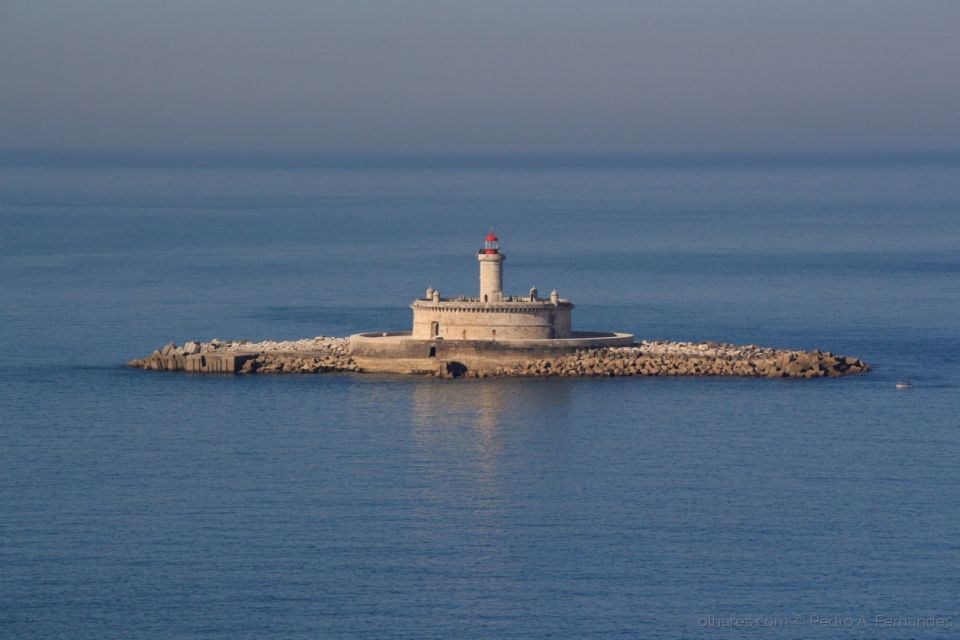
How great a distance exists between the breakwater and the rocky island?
0.03 meters

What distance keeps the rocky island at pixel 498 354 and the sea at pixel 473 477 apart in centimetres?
70

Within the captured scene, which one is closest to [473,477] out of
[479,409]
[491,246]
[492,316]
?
[479,409]

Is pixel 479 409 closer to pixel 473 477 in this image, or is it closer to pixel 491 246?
pixel 491 246

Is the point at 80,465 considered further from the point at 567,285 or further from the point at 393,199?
the point at 393,199

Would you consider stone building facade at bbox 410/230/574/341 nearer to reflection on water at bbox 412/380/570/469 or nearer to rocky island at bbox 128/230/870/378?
rocky island at bbox 128/230/870/378

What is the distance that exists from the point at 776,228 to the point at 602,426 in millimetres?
79366

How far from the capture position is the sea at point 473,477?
38250 millimetres

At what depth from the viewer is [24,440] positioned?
175ft

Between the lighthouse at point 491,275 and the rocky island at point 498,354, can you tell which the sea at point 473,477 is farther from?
the lighthouse at point 491,275

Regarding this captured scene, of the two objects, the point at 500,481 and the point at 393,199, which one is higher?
the point at 393,199

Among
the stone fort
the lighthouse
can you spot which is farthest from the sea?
the lighthouse

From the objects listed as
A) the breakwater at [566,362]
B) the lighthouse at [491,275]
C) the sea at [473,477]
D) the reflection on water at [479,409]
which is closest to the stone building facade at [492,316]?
the lighthouse at [491,275]

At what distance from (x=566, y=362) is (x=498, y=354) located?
1.77 metres

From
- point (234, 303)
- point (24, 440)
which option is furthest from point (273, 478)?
point (234, 303)
